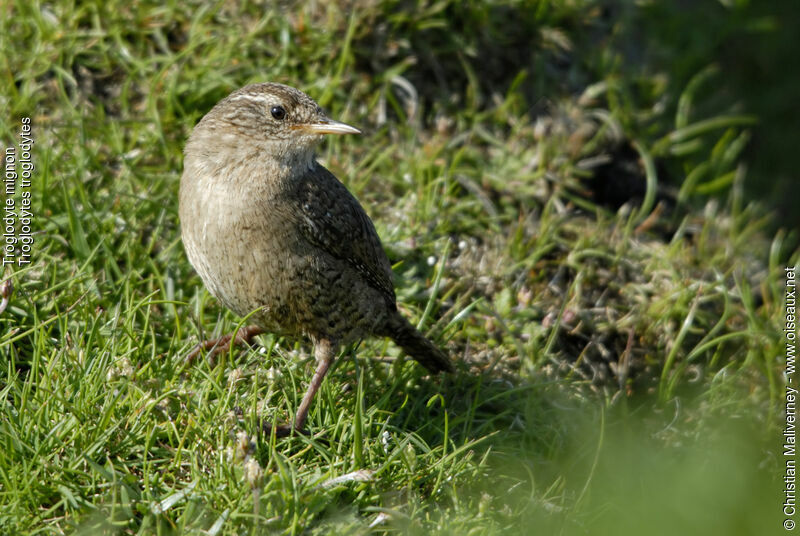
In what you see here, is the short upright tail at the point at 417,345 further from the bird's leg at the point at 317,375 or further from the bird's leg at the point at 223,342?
the bird's leg at the point at 223,342

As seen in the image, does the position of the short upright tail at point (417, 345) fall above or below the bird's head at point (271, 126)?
below

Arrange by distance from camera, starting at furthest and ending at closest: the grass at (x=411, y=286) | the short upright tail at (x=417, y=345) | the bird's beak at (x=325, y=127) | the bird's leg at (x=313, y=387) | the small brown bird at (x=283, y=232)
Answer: the short upright tail at (x=417, y=345)
the bird's beak at (x=325, y=127)
the small brown bird at (x=283, y=232)
the bird's leg at (x=313, y=387)
the grass at (x=411, y=286)

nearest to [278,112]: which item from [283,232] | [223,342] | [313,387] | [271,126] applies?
[271,126]

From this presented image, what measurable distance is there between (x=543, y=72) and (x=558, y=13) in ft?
1.43

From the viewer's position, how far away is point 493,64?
5.86m

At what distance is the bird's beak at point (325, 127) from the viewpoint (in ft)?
12.3

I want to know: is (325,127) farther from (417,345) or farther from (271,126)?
(417,345)

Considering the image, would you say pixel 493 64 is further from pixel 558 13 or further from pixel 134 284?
pixel 134 284

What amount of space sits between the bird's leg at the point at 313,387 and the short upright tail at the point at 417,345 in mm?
361

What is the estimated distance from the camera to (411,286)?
4.59 m

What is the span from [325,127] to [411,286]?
1.17 meters

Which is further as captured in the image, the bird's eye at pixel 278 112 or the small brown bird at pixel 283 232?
the bird's eye at pixel 278 112

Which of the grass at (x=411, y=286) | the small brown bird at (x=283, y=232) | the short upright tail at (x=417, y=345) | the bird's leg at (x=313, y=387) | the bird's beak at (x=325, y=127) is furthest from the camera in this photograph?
the short upright tail at (x=417, y=345)

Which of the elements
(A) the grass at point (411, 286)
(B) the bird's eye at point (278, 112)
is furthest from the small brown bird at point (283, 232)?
(A) the grass at point (411, 286)
